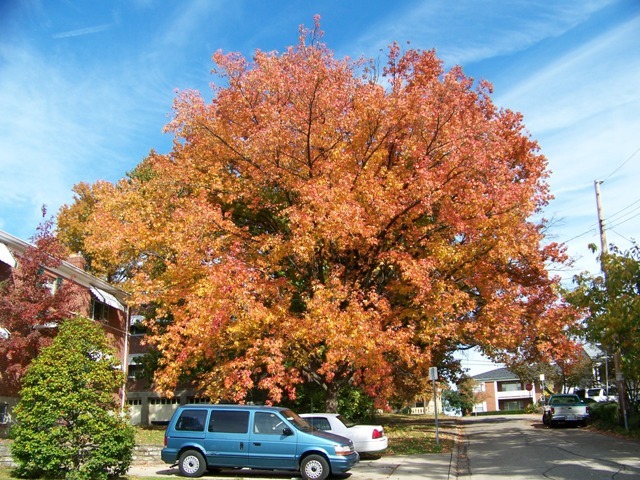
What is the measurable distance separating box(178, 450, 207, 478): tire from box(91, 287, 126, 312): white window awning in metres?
13.7

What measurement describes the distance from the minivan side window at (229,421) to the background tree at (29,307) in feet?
24.6

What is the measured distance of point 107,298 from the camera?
26.0m

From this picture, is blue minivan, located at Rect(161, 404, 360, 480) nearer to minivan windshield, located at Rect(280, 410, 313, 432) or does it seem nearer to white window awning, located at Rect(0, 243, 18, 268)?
minivan windshield, located at Rect(280, 410, 313, 432)

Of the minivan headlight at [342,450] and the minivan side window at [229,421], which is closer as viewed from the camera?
the minivan headlight at [342,450]

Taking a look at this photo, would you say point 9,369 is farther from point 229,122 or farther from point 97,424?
point 229,122

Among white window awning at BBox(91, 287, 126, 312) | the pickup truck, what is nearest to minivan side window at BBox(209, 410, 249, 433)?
white window awning at BBox(91, 287, 126, 312)

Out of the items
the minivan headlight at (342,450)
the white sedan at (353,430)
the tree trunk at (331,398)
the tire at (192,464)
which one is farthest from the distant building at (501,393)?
the tire at (192,464)

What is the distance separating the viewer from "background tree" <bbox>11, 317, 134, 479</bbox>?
1059cm

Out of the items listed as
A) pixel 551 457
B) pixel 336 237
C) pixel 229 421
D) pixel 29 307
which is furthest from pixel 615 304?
pixel 29 307

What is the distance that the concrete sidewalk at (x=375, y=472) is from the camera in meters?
13.3

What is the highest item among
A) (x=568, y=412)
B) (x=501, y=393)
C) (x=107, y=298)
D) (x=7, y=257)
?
(x=7, y=257)

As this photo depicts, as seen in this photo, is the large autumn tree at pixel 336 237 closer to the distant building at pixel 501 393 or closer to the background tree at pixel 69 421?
the background tree at pixel 69 421

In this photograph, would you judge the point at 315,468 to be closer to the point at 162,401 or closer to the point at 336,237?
the point at 336,237

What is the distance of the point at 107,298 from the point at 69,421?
52.3 ft
